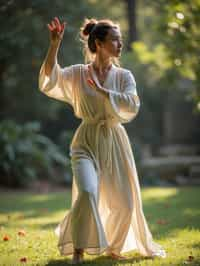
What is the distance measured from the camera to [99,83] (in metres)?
5.56

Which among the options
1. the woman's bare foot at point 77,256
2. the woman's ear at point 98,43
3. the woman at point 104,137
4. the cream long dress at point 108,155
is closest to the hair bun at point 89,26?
the woman at point 104,137

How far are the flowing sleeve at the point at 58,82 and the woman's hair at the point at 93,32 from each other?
240 mm

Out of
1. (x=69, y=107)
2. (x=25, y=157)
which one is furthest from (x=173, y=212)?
(x=69, y=107)

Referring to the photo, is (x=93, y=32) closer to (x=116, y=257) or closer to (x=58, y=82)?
(x=58, y=82)

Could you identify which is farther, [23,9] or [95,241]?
[23,9]

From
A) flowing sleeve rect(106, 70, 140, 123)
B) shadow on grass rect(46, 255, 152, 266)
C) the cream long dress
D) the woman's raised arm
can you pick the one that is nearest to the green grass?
shadow on grass rect(46, 255, 152, 266)

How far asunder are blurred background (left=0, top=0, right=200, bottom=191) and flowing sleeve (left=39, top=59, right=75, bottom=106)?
5403 millimetres

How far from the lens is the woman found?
5.42m

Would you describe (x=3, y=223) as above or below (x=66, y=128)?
below

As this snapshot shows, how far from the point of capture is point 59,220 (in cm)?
871

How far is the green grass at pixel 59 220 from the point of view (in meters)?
5.59

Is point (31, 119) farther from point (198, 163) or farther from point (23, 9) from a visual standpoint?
point (198, 163)

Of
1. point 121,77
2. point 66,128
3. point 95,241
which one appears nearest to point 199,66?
point 121,77

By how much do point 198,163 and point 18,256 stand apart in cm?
968
